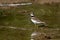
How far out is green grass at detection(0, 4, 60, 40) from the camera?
39.5 ft

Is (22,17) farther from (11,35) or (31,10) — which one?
(11,35)

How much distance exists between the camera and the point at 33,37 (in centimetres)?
1139

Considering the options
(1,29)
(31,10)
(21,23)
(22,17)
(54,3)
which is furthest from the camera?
(54,3)

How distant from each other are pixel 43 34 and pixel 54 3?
280 inches

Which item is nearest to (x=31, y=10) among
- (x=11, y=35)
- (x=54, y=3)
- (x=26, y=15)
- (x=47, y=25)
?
(x=26, y=15)

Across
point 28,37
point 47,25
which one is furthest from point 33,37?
point 47,25

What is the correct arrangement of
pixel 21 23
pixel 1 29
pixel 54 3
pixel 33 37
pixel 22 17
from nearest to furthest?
1. pixel 33 37
2. pixel 1 29
3. pixel 21 23
4. pixel 22 17
5. pixel 54 3

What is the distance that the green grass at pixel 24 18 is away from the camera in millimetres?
12053

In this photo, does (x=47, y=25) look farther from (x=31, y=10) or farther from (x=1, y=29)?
(x=31, y=10)

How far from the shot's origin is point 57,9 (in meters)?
17.1

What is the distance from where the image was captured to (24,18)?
14.8 m

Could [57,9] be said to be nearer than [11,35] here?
No

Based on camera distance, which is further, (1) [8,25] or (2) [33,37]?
(1) [8,25]

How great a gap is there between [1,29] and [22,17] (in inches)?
93.1
